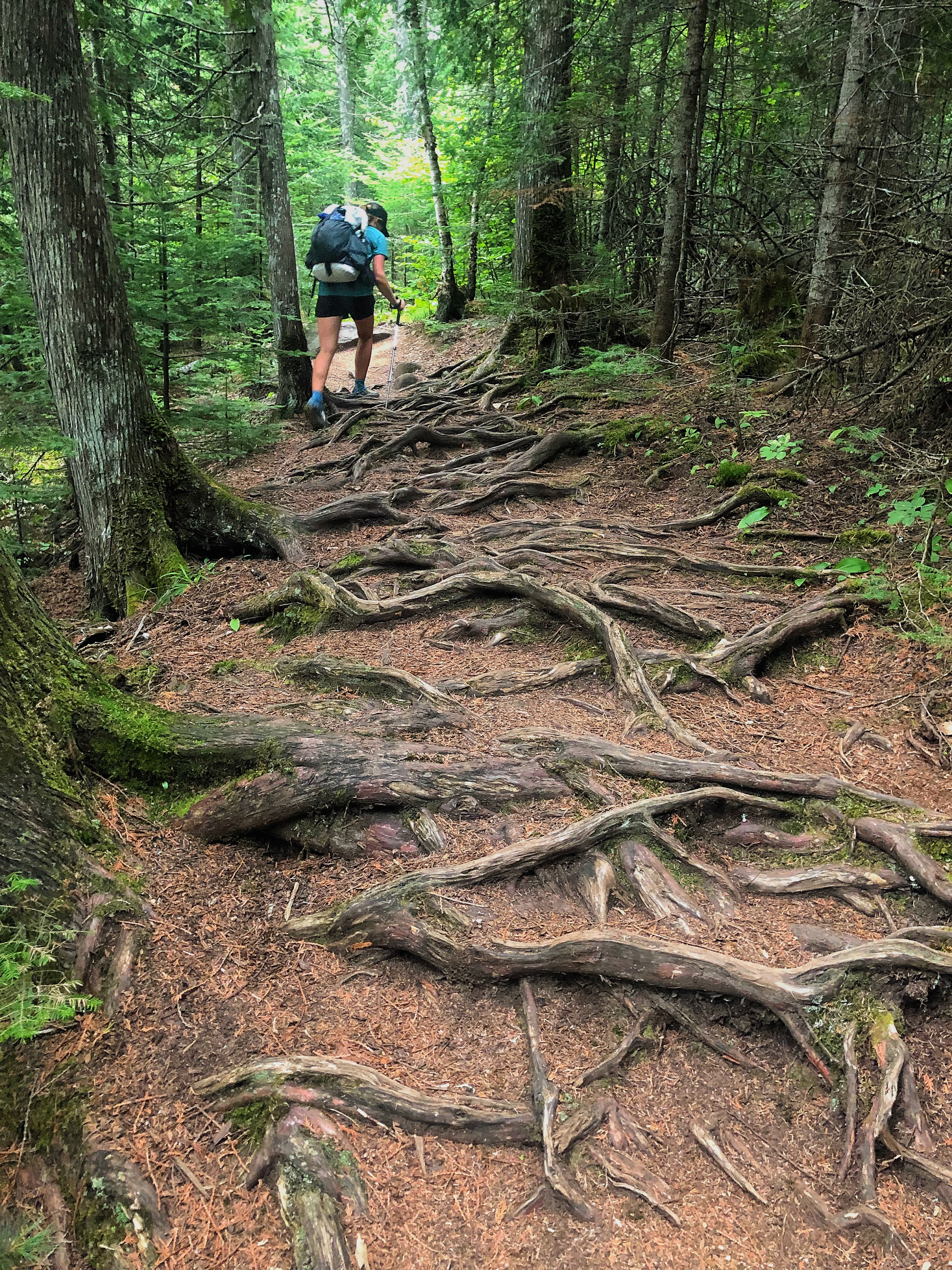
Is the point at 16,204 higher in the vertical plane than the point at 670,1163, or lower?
higher

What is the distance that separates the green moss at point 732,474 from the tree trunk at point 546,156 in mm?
5469

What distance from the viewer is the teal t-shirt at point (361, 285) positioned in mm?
10094

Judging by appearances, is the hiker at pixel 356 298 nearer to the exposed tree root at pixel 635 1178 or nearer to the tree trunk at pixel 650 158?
the tree trunk at pixel 650 158

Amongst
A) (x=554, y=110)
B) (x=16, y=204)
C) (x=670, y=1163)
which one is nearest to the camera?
(x=670, y=1163)

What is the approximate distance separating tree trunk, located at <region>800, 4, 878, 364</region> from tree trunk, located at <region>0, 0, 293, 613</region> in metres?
5.79

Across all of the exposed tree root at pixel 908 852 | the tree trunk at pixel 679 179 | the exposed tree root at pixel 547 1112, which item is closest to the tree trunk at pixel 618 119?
the tree trunk at pixel 679 179

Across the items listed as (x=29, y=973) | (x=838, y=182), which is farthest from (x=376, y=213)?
(x=29, y=973)

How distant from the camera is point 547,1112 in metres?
2.52

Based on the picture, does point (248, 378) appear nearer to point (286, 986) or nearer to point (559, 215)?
point (559, 215)

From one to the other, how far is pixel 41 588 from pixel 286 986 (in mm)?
6451

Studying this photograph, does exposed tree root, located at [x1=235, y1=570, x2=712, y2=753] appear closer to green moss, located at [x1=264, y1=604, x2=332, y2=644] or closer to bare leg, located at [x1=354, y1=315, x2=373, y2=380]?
green moss, located at [x1=264, y1=604, x2=332, y2=644]

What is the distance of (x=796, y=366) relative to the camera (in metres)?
8.16

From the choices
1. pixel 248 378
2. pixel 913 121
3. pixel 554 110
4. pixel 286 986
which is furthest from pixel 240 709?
pixel 913 121

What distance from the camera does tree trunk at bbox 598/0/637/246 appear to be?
10188mm
